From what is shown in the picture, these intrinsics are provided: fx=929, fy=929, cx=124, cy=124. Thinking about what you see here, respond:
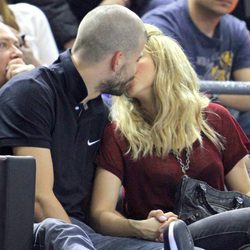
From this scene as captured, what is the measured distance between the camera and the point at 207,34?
4430 mm

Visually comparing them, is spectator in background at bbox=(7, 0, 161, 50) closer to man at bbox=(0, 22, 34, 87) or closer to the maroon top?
man at bbox=(0, 22, 34, 87)

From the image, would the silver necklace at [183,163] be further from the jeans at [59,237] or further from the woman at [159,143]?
the jeans at [59,237]

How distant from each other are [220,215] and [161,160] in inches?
14.3

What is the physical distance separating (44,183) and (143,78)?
0.58m

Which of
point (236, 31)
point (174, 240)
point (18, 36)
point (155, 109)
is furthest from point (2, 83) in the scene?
point (236, 31)

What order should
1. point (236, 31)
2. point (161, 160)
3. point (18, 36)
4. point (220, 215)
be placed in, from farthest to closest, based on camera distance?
point (236, 31) < point (18, 36) < point (161, 160) < point (220, 215)

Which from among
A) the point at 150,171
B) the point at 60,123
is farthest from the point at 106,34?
the point at 150,171

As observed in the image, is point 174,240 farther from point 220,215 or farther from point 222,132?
point 222,132

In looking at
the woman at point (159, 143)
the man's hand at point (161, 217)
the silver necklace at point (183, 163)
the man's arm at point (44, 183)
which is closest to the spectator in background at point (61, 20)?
the woman at point (159, 143)

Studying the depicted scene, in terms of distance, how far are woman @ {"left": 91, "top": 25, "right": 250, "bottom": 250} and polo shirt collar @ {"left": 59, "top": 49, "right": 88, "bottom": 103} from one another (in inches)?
8.6

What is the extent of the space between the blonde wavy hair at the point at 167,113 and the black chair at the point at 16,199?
2.35 feet

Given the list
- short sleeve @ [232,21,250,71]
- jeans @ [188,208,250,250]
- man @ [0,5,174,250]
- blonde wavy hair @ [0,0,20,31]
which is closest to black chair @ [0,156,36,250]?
man @ [0,5,174,250]

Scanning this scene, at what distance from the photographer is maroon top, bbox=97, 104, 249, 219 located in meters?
3.38

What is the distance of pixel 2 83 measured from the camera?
3.52 m
